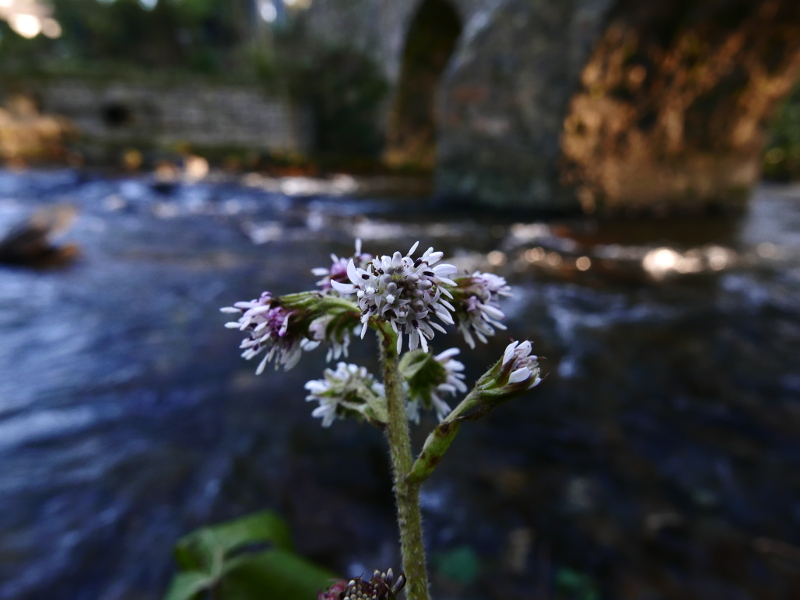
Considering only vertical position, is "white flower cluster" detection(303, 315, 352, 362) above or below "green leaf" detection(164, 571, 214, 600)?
above

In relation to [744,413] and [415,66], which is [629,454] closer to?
[744,413]

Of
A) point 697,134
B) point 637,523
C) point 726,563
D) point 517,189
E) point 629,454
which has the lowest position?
point 726,563

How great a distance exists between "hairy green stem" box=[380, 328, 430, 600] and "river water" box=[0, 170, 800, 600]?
160 centimetres

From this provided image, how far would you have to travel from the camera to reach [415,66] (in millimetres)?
19594

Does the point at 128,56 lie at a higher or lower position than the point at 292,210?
higher

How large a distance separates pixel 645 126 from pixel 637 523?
31.1 ft

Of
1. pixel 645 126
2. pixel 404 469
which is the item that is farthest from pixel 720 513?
pixel 645 126

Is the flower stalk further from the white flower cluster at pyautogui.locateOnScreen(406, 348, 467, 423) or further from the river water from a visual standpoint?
the river water

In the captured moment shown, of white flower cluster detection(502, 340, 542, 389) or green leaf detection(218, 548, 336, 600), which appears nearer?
white flower cluster detection(502, 340, 542, 389)

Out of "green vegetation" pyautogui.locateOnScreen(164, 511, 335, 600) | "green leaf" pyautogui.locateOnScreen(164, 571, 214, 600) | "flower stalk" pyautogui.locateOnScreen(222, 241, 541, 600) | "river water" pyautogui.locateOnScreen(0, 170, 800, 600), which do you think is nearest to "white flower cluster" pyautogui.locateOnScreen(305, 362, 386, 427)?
"flower stalk" pyautogui.locateOnScreen(222, 241, 541, 600)

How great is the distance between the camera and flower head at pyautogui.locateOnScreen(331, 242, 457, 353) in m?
0.64

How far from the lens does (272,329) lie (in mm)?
817

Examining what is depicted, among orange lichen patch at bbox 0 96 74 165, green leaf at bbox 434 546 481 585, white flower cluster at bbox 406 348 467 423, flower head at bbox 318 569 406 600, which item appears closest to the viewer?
flower head at bbox 318 569 406 600

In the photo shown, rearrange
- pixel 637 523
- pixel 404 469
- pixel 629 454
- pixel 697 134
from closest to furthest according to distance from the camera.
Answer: pixel 404 469
pixel 637 523
pixel 629 454
pixel 697 134
